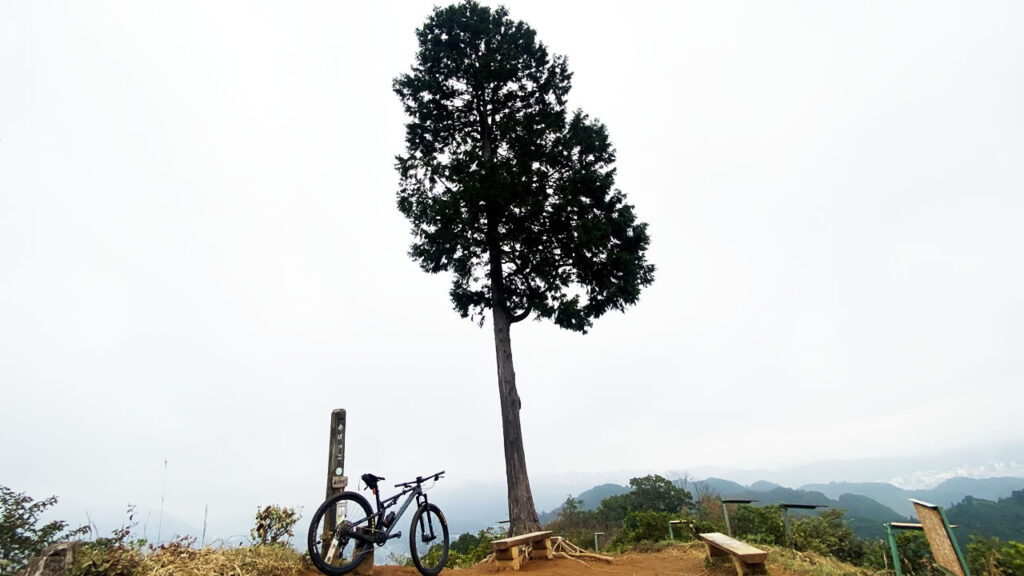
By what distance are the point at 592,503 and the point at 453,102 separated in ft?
661

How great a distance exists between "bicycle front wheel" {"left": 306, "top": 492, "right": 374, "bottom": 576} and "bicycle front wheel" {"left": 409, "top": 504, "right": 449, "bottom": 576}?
0.55 meters

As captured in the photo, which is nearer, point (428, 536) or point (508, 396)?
point (428, 536)

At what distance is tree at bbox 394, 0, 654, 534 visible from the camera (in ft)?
33.1

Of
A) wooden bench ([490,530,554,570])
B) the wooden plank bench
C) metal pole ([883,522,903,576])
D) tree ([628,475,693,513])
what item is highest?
the wooden plank bench

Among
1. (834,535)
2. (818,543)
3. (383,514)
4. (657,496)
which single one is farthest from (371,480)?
(657,496)

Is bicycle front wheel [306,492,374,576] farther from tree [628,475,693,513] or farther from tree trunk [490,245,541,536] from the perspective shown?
tree [628,475,693,513]

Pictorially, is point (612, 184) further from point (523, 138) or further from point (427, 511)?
point (427, 511)

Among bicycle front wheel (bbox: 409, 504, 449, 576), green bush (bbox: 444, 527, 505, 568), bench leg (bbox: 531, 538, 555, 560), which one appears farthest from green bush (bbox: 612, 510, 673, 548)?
bicycle front wheel (bbox: 409, 504, 449, 576)

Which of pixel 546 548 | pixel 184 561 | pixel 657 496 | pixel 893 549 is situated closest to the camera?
pixel 184 561

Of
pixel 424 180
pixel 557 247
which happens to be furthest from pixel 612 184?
pixel 424 180

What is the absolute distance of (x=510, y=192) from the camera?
10.1 m

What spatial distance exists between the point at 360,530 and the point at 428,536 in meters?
1.09

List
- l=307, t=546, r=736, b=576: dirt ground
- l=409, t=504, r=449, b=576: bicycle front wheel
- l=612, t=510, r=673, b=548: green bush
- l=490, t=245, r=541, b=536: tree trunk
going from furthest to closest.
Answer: l=612, t=510, r=673, b=548: green bush → l=490, t=245, r=541, b=536: tree trunk → l=307, t=546, r=736, b=576: dirt ground → l=409, t=504, r=449, b=576: bicycle front wheel

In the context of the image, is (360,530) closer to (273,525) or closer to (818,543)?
(273,525)
